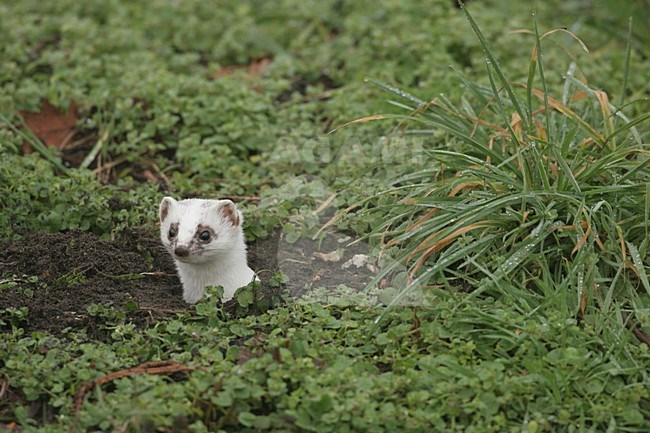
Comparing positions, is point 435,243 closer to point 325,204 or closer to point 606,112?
point 325,204

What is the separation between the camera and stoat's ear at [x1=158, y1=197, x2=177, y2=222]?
5105mm

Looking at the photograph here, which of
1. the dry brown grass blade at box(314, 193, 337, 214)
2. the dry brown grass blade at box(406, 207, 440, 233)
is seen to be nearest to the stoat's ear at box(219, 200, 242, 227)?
the dry brown grass blade at box(314, 193, 337, 214)

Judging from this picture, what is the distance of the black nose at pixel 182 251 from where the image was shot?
4895 mm

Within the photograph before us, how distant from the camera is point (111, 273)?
17.0ft

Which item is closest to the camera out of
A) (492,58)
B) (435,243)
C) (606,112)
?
(435,243)

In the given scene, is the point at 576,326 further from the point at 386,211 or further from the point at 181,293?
the point at 181,293

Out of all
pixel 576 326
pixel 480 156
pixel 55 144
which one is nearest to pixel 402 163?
pixel 480 156

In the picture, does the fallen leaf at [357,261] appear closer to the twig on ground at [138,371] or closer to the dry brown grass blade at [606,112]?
the twig on ground at [138,371]

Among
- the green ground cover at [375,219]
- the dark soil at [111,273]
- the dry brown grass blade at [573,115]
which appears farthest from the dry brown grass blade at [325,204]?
the dry brown grass blade at [573,115]

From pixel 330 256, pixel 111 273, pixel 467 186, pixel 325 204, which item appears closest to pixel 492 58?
pixel 467 186

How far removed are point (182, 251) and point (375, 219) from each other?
1.14 m

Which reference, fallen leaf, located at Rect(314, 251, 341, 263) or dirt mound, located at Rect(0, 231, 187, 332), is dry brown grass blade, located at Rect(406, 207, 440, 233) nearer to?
fallen leaf, located at Rect(314, 251, 341, 263)

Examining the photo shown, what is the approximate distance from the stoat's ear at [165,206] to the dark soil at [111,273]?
366 mm

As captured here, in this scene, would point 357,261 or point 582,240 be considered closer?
point 582,240
